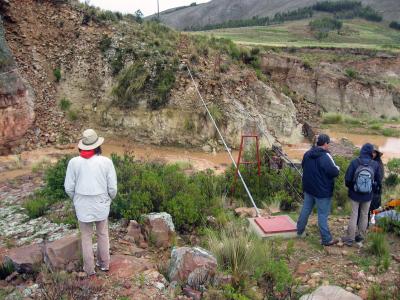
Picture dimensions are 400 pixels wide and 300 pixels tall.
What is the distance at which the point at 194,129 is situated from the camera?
55.4ft

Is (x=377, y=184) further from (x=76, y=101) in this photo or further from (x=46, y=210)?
(x=76, y=101)

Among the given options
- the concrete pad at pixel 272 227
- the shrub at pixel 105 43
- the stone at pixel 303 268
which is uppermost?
the shrub at pixel 105 43

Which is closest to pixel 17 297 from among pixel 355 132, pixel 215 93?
pixel 215 93

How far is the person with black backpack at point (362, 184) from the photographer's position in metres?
5.96

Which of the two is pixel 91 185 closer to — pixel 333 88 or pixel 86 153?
pixel 86 153

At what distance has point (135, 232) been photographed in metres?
6.53

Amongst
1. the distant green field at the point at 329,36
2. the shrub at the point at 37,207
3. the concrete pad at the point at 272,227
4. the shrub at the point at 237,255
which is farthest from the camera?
the distant green field at the point at 329,36

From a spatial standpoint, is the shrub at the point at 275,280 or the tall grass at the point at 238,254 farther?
the tall grass at the point at 238,254

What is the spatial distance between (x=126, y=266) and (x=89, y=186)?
45.0 inches

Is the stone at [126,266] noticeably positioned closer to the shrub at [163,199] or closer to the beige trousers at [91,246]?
the beige trousers at [91,246]

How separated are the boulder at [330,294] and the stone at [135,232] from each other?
105 inches

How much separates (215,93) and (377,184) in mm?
11870

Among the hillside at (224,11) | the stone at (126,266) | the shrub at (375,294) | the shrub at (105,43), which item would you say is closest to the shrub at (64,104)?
the shrub at (105,43)

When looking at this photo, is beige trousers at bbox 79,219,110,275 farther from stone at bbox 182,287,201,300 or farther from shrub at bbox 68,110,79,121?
shrub at bbox 68,110,79,121
